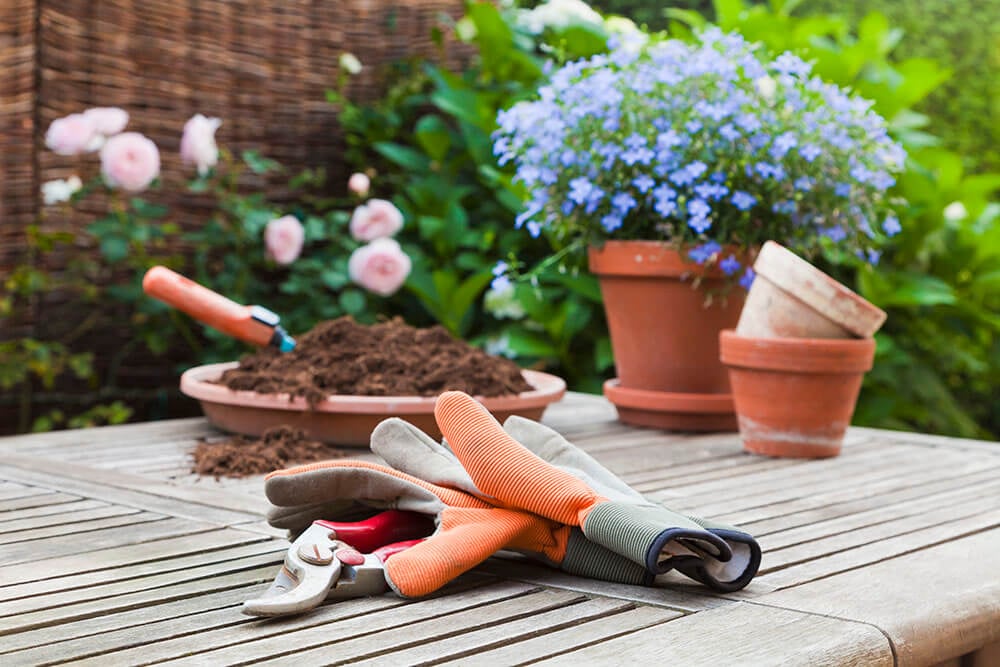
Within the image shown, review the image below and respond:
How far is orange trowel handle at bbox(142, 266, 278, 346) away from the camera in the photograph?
2.09m

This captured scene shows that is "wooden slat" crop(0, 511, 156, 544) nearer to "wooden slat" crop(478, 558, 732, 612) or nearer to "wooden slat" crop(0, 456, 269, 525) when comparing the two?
"wooden slat" crop(0, 456, 269, 525)

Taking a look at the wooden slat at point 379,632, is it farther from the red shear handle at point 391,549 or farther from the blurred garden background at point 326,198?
the blurred garden background at point 326,198

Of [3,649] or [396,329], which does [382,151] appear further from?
[3,649]

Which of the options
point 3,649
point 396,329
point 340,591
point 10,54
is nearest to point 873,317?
point 396,329

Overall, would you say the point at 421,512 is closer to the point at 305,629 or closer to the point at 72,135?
the point at 305,629

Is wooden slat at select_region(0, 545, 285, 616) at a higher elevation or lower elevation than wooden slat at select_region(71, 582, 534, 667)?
lower

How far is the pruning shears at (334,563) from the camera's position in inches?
42.5

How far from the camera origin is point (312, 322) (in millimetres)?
3553

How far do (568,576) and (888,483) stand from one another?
80cm

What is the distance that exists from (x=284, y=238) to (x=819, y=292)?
5.81 feet

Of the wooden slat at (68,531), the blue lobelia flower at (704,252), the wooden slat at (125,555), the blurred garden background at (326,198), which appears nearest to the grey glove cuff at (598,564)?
the wooden slat at (125,555)

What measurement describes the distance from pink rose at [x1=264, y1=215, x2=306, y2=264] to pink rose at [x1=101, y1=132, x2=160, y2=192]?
0.39 m

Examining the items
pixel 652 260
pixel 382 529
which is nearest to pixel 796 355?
pixel 652 260

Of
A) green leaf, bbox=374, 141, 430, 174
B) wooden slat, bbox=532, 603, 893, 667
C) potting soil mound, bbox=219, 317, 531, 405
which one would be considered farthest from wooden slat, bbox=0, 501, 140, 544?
green leaf, bbox=374, 141, 430, 174
